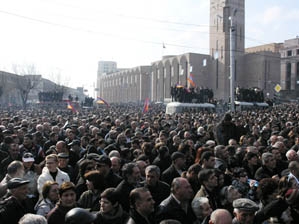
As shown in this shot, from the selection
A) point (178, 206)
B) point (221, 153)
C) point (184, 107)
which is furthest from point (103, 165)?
point (184, 107)

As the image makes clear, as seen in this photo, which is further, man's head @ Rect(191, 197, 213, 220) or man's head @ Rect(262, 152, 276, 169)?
man's head @ Rect(262, 152, 276, 169)

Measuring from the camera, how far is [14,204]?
415 centimetres

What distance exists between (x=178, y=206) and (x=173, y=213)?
12 cm

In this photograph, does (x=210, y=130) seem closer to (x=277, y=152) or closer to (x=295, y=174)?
(x=277, y=152)

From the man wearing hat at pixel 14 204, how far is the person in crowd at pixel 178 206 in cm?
149

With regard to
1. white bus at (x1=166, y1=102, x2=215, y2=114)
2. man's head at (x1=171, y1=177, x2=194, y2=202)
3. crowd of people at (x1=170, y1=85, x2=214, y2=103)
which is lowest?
man's head at (x1=171, y1=177, x2=194, y2=202)

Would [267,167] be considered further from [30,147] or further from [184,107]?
[184,107]

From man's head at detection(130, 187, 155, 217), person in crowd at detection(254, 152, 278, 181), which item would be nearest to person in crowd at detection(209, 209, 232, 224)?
man's head at detection(130, 187, 155, 217)

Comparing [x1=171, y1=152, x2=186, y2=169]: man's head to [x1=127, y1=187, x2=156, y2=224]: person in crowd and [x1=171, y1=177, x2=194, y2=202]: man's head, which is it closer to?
[x1=171, y1=177, x2=194, y2=202]: man's head

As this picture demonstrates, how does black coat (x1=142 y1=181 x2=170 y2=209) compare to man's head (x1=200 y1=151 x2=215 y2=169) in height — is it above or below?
below

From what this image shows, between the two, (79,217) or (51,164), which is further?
(51,164)

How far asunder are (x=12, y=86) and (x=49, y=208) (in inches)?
2591

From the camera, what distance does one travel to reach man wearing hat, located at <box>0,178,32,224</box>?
398 centimetres

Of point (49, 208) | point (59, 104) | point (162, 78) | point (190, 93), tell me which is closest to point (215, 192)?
point (49, 208)
